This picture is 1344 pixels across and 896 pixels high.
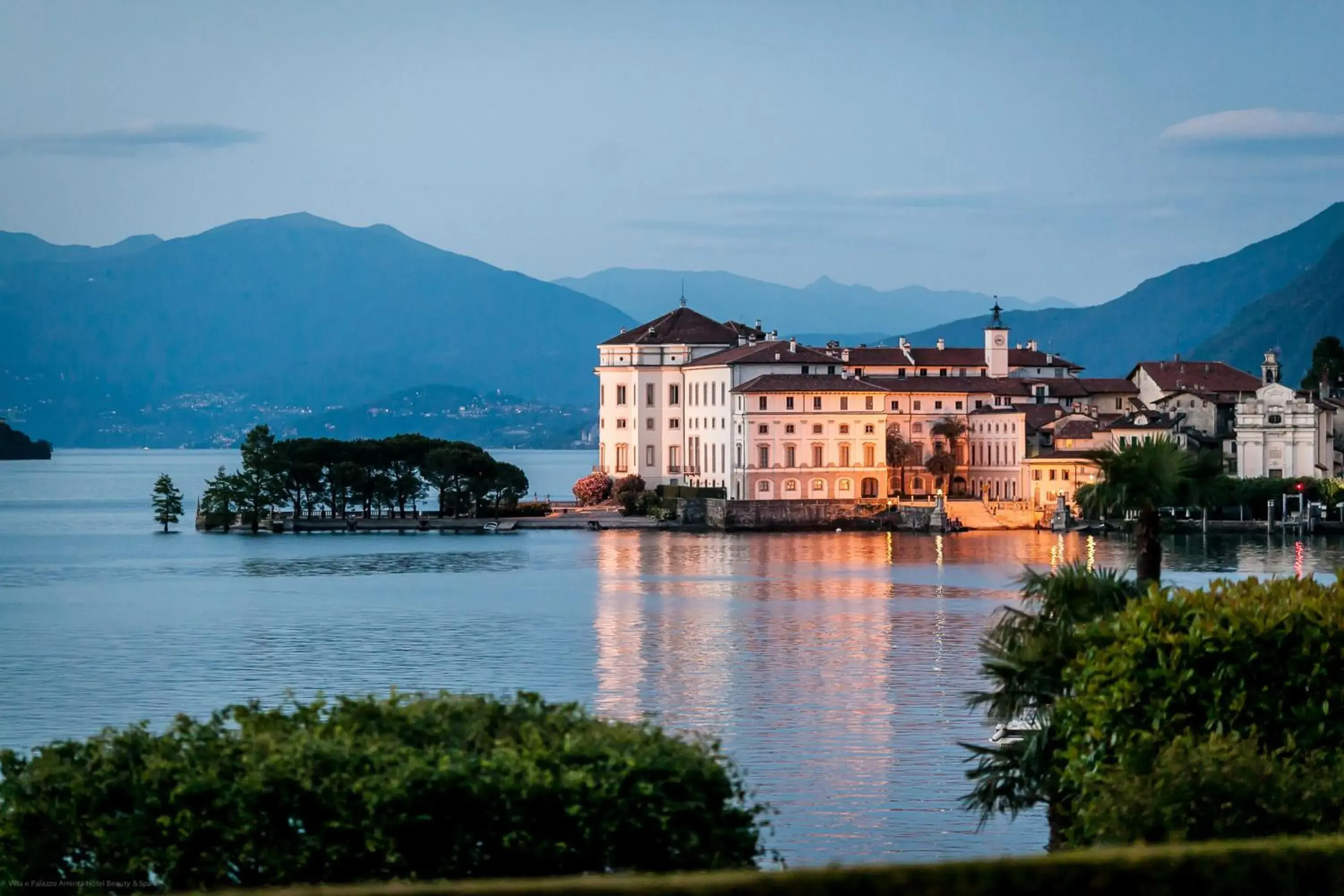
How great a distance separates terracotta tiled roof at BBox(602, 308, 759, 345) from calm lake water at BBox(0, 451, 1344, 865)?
19.2m

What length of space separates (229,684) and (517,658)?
23.0 feet

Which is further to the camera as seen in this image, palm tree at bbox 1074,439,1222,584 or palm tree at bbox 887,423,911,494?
palm tree at bbox 887,423,911,494

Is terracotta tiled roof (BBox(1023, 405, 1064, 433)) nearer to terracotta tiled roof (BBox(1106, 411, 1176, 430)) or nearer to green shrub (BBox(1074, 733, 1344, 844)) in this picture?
terracotta tiled roof (BBox(1106, 411, 1176, 430))

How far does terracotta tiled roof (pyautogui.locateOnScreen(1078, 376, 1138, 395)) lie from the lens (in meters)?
116

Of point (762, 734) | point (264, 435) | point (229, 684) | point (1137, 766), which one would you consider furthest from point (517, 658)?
point (264, 435)

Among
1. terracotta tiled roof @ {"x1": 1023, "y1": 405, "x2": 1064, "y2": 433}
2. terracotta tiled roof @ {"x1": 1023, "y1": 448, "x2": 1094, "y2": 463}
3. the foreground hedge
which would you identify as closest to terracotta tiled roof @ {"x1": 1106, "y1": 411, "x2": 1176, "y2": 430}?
terracotta tiled roof @ {"x1": 1023, "y1": 448, "x2": 1094, "y2": 463}

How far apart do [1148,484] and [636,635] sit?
27.4 meters

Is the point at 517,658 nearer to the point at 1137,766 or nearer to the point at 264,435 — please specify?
the point at 1137,766

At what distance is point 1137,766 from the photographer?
1644cm

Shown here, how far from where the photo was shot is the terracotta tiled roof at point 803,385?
10069 cm

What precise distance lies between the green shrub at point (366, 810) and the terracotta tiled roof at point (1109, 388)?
104 m

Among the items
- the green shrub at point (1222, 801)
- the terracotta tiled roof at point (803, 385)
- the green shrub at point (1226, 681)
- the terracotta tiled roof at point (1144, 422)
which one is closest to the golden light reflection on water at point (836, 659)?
the green shrub at point (1226, 681)

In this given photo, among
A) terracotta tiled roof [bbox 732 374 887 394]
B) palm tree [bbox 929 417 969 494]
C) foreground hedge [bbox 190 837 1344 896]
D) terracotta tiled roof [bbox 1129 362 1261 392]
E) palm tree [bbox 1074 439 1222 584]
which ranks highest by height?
terracotta tiled roof [bbox 1129 362 1261 392]

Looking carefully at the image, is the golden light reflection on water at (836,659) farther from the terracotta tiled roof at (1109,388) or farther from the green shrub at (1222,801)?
the terracotta tiled roof at (1109,388)
